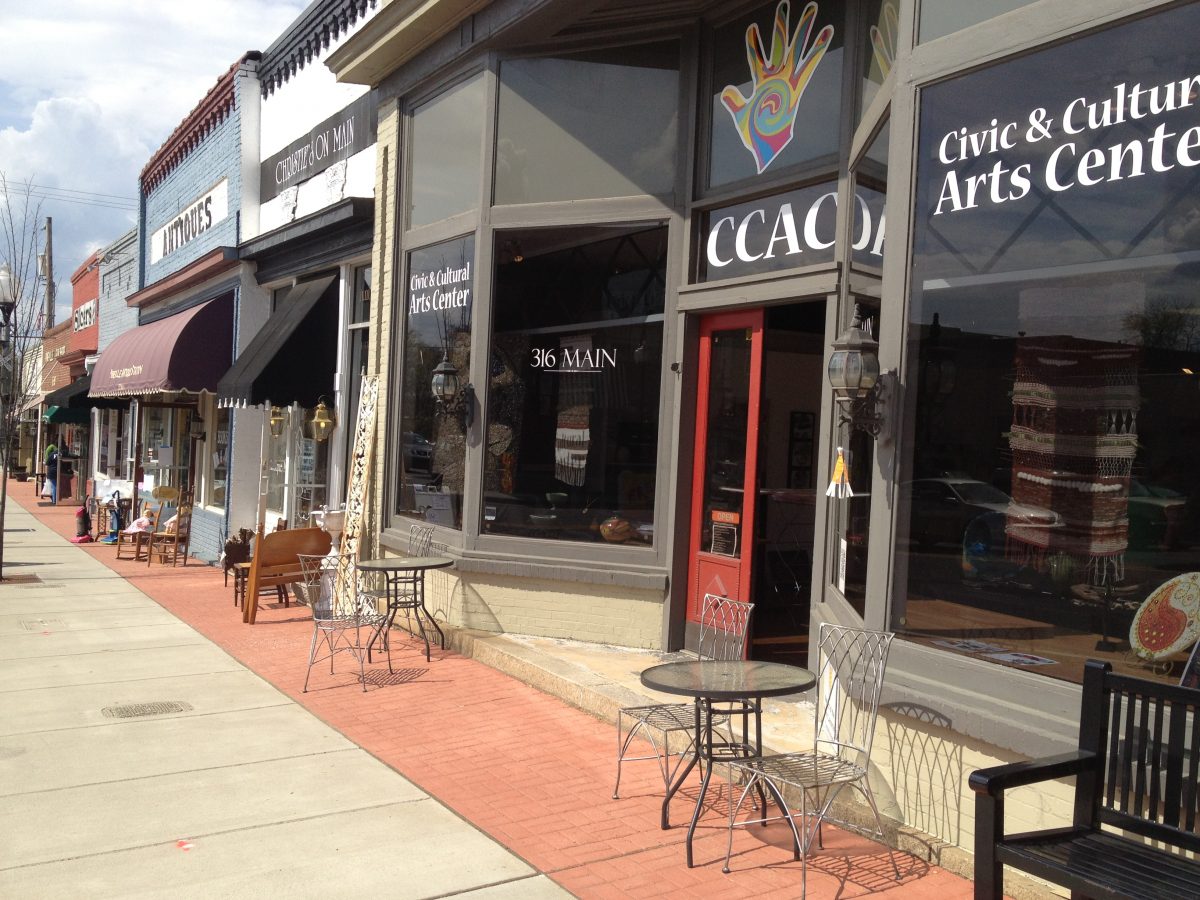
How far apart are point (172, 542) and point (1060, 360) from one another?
544 inches

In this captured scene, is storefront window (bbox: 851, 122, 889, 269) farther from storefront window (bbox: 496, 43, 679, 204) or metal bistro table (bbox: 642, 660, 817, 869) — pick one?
metal bistro table (bbox: 642, 660, 817, 869)

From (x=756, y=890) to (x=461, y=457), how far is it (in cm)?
553

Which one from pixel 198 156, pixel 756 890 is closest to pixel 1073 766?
pixel 756 890

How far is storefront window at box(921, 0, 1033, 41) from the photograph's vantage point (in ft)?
15.2

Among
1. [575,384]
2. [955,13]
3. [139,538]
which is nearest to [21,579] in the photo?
[139,538]

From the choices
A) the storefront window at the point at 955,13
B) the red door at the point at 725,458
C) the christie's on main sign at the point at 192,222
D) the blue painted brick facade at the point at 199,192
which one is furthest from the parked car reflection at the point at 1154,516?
the christie's on main sign at the point at 192,222

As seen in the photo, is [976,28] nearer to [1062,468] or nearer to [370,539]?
[1062,468]

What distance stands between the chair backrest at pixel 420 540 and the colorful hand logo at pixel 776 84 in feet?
13.8

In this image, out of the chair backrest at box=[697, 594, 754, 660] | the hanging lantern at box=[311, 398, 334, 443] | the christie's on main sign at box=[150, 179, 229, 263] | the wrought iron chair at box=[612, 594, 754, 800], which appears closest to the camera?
the wrought iron chair at box=[612, 594, 754, 800]

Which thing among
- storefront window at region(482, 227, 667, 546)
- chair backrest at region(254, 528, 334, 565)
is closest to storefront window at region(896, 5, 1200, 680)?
storefront window at region(482, 227, 667, 546)

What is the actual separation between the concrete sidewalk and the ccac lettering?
4.10 metres

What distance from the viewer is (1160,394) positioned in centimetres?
411

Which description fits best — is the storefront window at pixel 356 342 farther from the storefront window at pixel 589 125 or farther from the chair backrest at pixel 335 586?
the storefront window at pixel 589 125

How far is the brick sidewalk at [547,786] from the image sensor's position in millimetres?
4410
